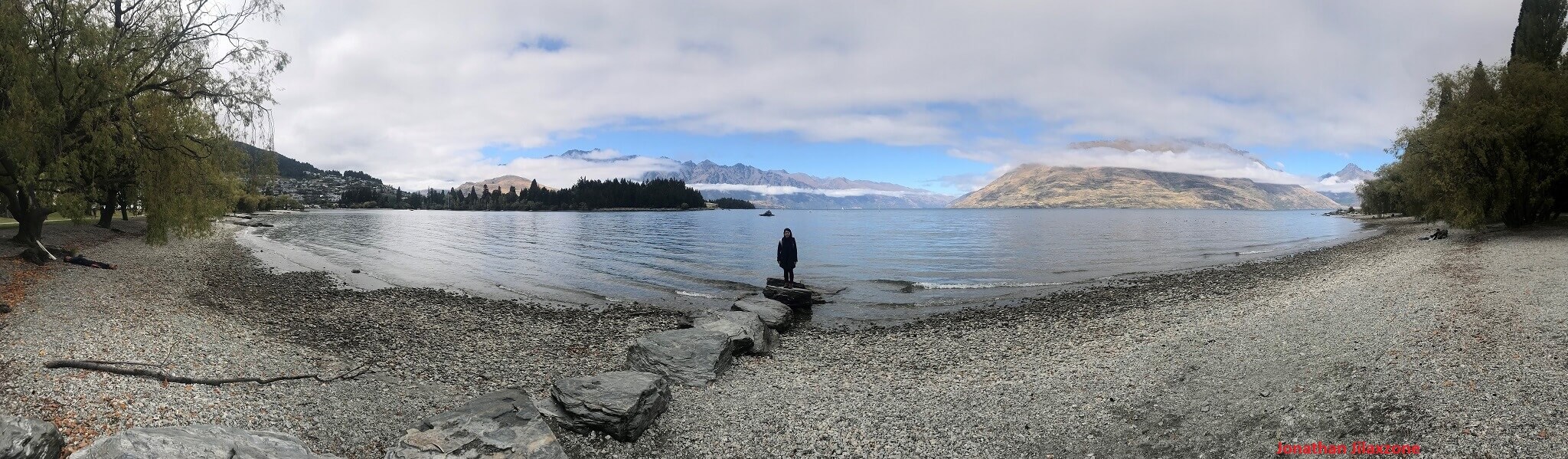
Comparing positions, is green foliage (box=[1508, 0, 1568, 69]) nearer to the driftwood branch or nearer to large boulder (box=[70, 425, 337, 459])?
large boulder (box=[70, 425, 337, 459])

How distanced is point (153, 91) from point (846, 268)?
36.2 meters

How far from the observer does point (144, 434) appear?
7.22 m

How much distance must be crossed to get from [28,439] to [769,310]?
650 inches

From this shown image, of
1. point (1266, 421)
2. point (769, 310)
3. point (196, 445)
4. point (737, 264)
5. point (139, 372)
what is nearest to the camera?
point (196, 445)

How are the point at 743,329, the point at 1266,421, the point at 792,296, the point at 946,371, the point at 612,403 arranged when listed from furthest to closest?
the point at 792,296
the point at 743,329
the point at 946,371
the point at 612,403
the point at 1266,421

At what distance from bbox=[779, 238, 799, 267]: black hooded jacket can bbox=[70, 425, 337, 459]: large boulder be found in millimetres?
19448

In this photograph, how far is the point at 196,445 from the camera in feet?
24.2

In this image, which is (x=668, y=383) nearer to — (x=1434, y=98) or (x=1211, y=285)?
(x=1211, y=285)

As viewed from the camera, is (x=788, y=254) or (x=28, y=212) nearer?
(x=28, y=212)

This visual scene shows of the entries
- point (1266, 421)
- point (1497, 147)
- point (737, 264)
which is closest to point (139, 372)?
→ point (1266, 421)

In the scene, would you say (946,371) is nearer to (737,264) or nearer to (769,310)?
(769,310)

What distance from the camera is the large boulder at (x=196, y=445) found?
6.88m

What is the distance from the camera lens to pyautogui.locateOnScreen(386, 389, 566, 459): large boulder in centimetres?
845


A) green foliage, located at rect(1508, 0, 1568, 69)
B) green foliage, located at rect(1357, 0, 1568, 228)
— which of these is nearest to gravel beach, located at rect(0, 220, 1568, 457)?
green foliage, located at rect(1357, 0, 1568, 228)
